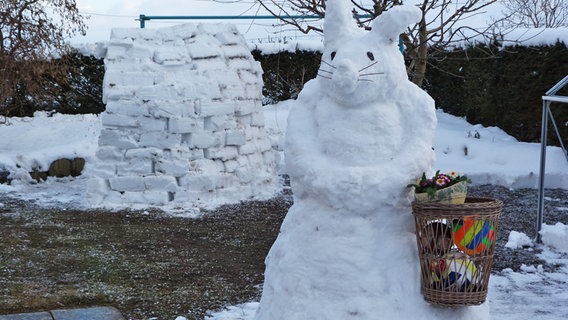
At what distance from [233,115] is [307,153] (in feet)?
19.5

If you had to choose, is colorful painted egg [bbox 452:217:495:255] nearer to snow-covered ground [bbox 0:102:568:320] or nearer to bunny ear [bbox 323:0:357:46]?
bunny ear [bbox 323:0:357:46]

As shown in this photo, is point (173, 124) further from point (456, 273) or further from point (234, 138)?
point (456, 273)

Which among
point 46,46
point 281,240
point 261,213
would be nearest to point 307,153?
point 281,240

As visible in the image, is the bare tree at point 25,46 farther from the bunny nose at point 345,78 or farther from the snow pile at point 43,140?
the bunny nose at point 345,78

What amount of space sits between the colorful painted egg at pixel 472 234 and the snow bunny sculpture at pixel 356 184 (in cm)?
30

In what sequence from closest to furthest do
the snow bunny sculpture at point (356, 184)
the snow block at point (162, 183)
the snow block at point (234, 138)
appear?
the snow bunny sculpture at point (356, 184) < the snow block at point (162, 183) < the snow block at point (234, 138)

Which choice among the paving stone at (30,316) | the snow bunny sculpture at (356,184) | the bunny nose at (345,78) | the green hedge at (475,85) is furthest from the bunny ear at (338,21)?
the green hedge at (475,85)

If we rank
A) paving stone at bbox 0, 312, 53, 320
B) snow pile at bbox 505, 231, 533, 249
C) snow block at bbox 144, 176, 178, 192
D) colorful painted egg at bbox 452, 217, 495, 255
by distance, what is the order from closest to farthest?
colorful painted egg at bbox 452, 217, 495, 255 < paving stone at bbox 0, 312, 53, 320 < snow pile at bbox 505, 231, 533, 249 < snow block at bbox 144, 176, 178, 192

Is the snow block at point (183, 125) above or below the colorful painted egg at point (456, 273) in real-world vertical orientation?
above

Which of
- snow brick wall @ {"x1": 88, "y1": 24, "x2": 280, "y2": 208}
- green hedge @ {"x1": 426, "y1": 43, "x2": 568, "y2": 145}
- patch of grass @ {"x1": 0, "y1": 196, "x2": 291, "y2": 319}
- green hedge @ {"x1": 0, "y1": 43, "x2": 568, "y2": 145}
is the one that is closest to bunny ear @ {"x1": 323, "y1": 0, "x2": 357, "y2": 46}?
patch of grass @ {"x1": 0, "y1": 196, "x2": 291, "y2": 319}

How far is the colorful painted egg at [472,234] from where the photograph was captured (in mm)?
3352

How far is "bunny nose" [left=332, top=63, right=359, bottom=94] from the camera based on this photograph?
3.56m

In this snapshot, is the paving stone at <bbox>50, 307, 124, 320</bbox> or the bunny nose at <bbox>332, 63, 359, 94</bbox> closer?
the bunny nose at <bbox>332, 63, 359, 94</bbox>

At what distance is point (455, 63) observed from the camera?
13133 millimetres
